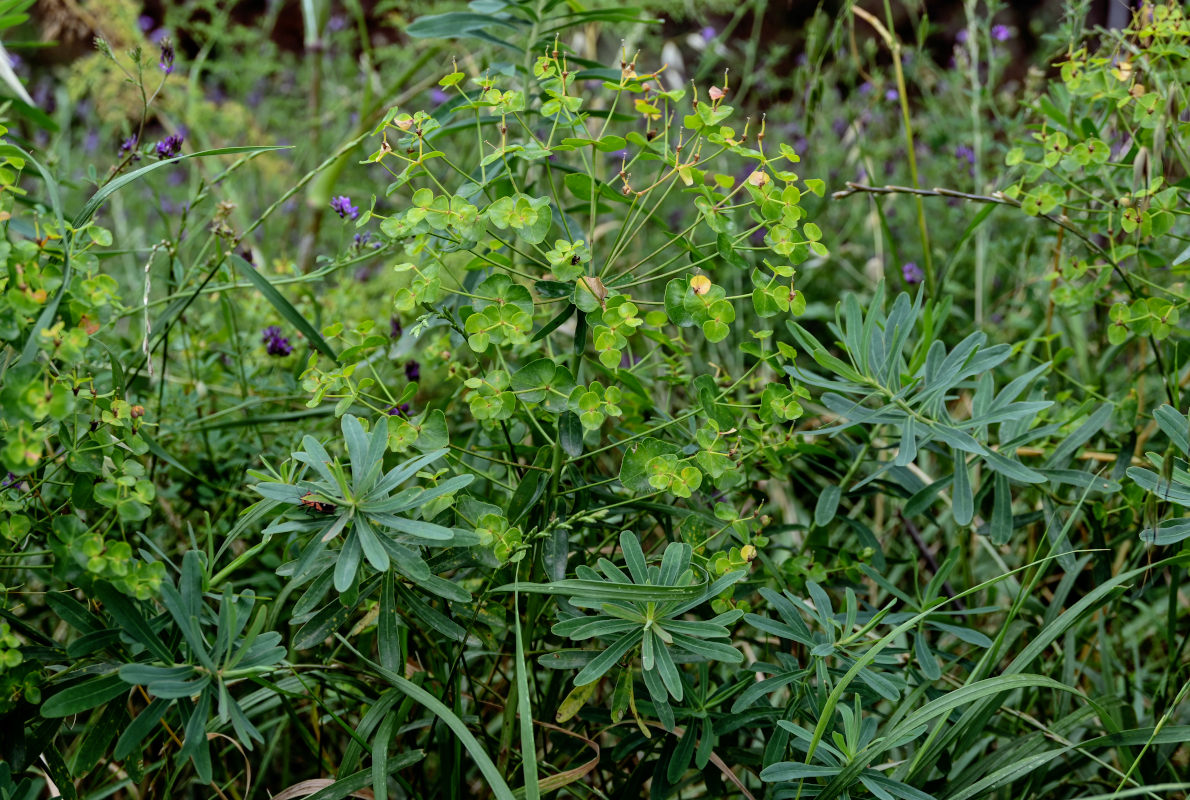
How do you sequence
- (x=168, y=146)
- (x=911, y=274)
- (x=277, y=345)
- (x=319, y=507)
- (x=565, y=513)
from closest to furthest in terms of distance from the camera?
(x=319, y=507), (x=565, y=513), (x=168, y=146), (x=277, y=345), (x=911, y=274)

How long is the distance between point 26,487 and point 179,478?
0.42m

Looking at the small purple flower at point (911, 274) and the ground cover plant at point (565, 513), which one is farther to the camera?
the small purple flower at point (911, 274)

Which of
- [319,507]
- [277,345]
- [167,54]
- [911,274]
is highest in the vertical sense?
[167,54]

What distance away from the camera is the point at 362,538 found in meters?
0.88

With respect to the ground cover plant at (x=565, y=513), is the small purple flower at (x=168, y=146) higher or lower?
higher

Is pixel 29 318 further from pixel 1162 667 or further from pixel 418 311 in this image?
pixel 1162 667

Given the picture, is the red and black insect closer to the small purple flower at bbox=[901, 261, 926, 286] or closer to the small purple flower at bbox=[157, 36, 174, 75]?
the small purple flower at bbox=[157, 36, 174, 75]

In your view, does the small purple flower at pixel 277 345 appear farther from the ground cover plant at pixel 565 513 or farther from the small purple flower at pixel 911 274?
the small purple flower at pixel 911 274

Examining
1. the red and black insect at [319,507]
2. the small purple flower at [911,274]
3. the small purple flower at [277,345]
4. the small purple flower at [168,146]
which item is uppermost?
the small purple flower at [168,146]

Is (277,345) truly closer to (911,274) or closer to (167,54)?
(167,54)

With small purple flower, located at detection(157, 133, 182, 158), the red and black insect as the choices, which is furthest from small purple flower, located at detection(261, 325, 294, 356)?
the red and black insect

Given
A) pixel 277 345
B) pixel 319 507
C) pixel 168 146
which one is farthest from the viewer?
pixel 277 345

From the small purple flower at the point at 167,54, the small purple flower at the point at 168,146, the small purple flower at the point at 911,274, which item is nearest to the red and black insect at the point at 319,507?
the small purple flower at the point at 168,146

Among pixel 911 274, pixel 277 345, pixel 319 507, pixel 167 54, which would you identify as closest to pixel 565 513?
pixel 319 507
